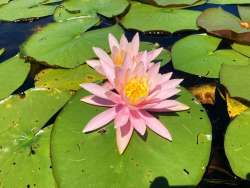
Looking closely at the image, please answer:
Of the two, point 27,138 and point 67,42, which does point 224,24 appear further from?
point 27,138

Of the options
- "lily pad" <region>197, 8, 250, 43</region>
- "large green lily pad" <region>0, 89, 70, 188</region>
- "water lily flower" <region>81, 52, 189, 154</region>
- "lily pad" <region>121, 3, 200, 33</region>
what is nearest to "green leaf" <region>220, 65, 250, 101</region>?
"lily pad" <region>197, 8, 250, 43</region>

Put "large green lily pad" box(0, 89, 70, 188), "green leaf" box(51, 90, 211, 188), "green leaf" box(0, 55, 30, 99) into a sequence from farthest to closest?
"green leaf" box(0, 55, 30, 99), "large green lily pad" box(0, 89, 70, 188), "green leaf" box(51, 90, 211, 188)

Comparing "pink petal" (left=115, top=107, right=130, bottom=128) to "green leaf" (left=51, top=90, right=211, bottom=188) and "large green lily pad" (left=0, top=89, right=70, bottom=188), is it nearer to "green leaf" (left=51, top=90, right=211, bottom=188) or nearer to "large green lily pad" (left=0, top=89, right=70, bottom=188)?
"green leaf" (left=51, top=90, right=211, bottom=188)

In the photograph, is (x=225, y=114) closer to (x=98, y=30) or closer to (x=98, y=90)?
(x=98, y=90)

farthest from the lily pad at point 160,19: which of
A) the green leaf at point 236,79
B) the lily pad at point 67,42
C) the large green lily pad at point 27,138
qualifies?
the large green lily pad at point 27,138

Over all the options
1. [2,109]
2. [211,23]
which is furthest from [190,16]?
[2,109]

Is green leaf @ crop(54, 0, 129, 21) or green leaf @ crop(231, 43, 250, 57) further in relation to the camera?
green leaf @ crop(54, 0, 129, 21)
